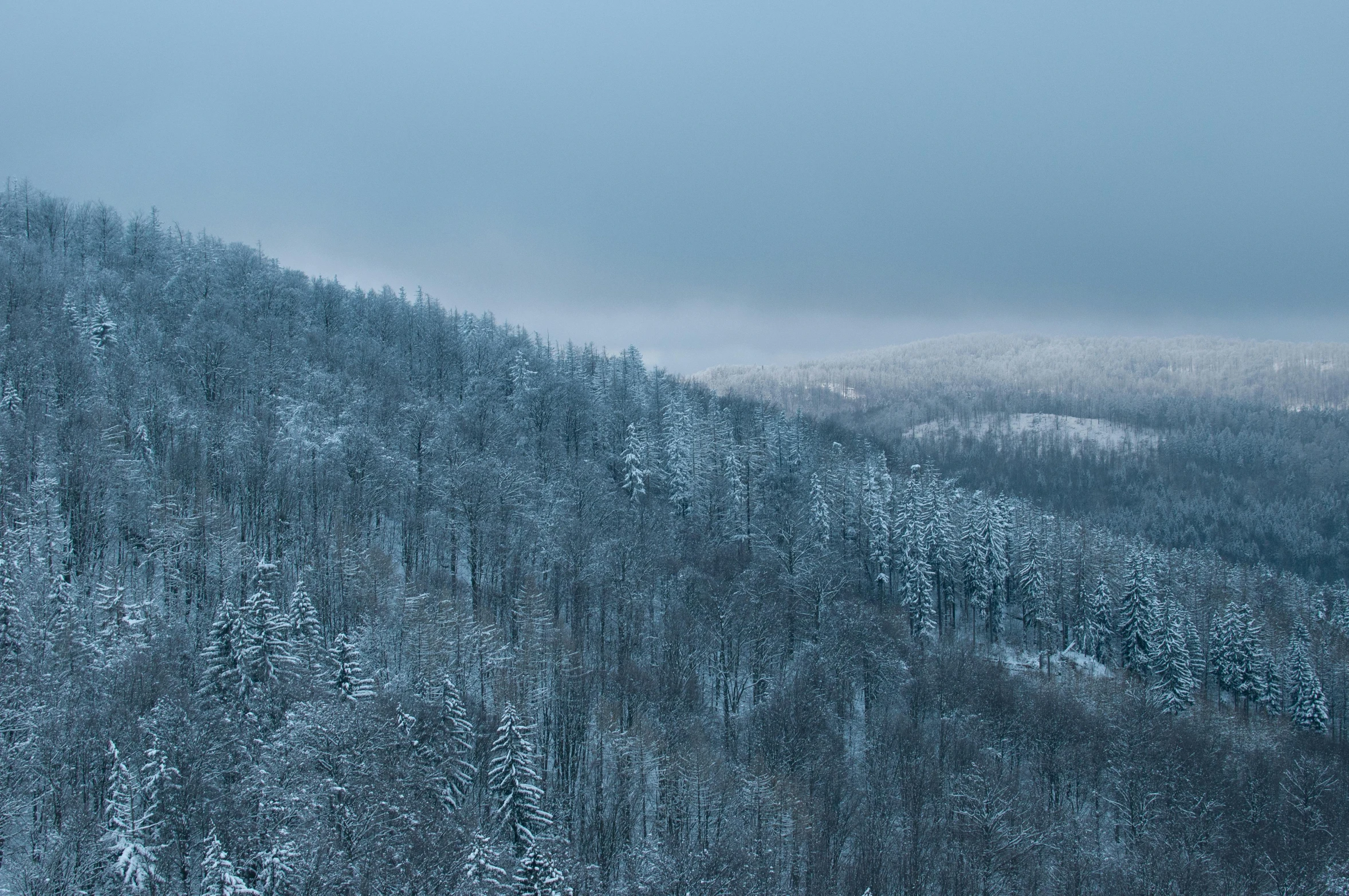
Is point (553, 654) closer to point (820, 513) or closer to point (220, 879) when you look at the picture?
point (220, 879)

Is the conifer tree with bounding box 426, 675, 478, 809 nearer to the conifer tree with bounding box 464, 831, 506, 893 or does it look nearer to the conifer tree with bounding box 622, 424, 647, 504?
the conifer tree with bounding box 464, 831, 506, 893

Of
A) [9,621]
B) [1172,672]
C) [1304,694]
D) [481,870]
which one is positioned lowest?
[1304,694]

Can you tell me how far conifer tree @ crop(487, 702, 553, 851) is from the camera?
92.1 ft

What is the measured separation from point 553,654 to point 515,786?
44.1 ft

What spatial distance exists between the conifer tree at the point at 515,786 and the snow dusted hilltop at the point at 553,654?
0.15m

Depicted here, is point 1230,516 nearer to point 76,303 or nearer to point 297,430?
point 297,430

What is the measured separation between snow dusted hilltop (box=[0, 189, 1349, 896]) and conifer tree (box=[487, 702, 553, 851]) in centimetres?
15

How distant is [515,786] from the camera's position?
92.5 ft

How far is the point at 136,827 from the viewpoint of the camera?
17734 millimetres

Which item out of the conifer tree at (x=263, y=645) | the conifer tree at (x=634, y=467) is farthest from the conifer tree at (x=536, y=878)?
the conifer tree at (x=634, y=467)

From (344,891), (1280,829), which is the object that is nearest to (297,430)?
(344,891)

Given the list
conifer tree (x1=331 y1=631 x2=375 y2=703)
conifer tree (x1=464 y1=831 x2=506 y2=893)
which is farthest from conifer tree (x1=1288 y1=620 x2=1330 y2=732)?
conifer tree (x1=331 y1=631 x2=375 y2=703)

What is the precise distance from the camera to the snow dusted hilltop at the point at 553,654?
69.9ft

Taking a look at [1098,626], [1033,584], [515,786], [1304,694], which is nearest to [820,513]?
[1033,584]
